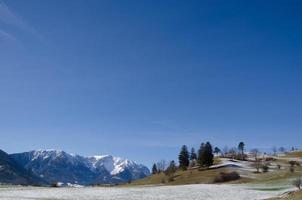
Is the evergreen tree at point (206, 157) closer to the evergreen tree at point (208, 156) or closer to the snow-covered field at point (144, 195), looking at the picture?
the evergreen tree at point (208, 156)

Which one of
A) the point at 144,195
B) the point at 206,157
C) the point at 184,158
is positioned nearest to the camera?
the point at 144,195

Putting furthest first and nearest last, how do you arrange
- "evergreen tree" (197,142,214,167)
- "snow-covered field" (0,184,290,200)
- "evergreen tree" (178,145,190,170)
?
"evergreen tree" (178,145,190,170)
"evergreen tree" (197,142,214,167)
"snow-covered field" (0,184,290,200)

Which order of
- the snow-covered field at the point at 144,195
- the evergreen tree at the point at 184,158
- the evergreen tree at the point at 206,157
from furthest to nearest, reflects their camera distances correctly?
the evergreen tree at the point at 184,158, the evergreen tree at the point at 206,157, the snow-covered field at the point at 144,195

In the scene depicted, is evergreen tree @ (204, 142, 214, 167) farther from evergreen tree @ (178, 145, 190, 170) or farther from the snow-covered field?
the snow-covered field

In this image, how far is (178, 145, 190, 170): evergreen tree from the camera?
19130 cm

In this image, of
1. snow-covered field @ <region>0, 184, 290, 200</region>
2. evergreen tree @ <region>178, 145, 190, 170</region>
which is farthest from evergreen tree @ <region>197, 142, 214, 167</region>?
snow-covered field @ <region>0, 184, 290, 200</region>

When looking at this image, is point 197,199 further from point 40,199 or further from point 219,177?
point 219,177

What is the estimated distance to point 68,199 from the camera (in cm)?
6022

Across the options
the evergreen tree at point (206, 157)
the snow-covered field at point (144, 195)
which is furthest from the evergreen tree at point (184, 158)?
the snow-covered field at point (144, 195)

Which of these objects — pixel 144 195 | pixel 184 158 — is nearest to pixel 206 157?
pixel 184 158

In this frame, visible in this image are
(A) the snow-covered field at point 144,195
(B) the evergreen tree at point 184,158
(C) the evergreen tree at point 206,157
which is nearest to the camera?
(A) the snow-covered field at point 144,195

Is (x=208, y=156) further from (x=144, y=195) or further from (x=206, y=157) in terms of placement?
(x=144, y=195)

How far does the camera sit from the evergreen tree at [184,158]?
191 m

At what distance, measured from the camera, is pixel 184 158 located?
195 meters
